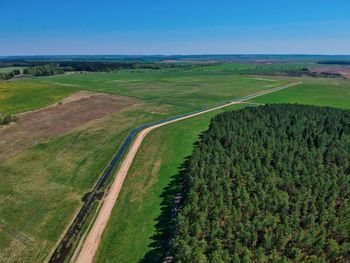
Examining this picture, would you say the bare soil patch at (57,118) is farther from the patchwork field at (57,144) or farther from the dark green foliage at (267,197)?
the dark green foliage at (267,197)

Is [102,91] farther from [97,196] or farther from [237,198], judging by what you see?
[237,198]

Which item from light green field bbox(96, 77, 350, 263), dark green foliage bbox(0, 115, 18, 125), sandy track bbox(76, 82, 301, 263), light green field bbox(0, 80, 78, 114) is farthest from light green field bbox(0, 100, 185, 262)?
light green field bbox(0, 80, 78, 114)

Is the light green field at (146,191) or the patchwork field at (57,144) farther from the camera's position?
the patchwork field at (57,144)

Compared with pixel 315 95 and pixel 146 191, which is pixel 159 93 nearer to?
pixel 315 95

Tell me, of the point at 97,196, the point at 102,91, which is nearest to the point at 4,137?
the point at 97,196

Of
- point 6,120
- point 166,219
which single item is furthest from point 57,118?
point 166,219

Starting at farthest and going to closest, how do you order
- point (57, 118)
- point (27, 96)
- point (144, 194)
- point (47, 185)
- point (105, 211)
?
point (27, 96) → point (57, 118) → point (47, 185) → point (144, 194) → point (105, 211)

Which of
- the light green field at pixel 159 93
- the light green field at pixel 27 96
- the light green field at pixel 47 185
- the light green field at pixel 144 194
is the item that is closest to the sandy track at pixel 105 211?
the light green field at pixel 144 194
